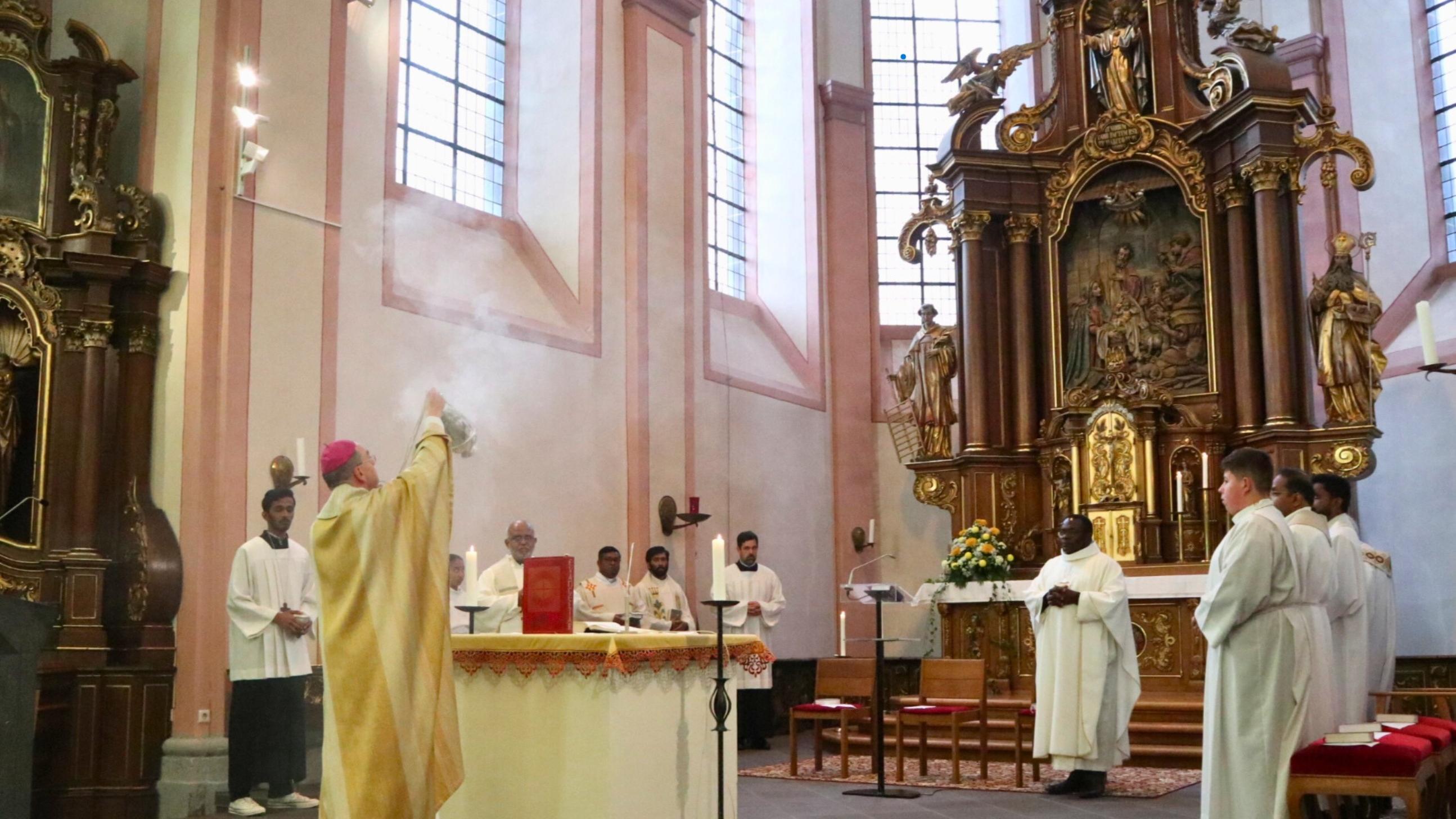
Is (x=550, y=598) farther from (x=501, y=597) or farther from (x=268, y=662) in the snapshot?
(x=501, y=597)

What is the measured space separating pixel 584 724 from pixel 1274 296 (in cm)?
866

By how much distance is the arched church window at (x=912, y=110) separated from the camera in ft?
53.4

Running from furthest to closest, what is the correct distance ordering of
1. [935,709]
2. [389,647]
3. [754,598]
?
[754,598], [935,709], [389,647]

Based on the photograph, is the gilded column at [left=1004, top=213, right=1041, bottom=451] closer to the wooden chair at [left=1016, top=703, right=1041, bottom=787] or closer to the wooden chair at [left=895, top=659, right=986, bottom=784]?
the wooden chair at [left=1016, top=703, right=1041, bottom=787]

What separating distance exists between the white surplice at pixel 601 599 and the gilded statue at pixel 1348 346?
239 inches

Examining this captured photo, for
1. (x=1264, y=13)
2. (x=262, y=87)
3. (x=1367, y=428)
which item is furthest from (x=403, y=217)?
(x=1264, y=13)

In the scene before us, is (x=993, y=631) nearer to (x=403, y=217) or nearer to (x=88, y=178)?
(x=403, y=217)

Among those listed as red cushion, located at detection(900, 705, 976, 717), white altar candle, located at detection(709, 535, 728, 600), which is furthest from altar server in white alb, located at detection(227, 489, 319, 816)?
red cushion, located at detection(900, 705, 976, 717)

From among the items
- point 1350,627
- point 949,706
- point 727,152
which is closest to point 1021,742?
point 949,706

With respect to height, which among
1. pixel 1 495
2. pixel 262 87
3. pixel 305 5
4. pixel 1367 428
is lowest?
pixel 1 495

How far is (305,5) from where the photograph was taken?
9836 millimetres

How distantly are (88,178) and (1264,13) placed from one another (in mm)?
11703

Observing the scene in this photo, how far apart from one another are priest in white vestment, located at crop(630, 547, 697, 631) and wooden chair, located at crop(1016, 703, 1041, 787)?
8.72 feet

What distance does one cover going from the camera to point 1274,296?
39.8ft
